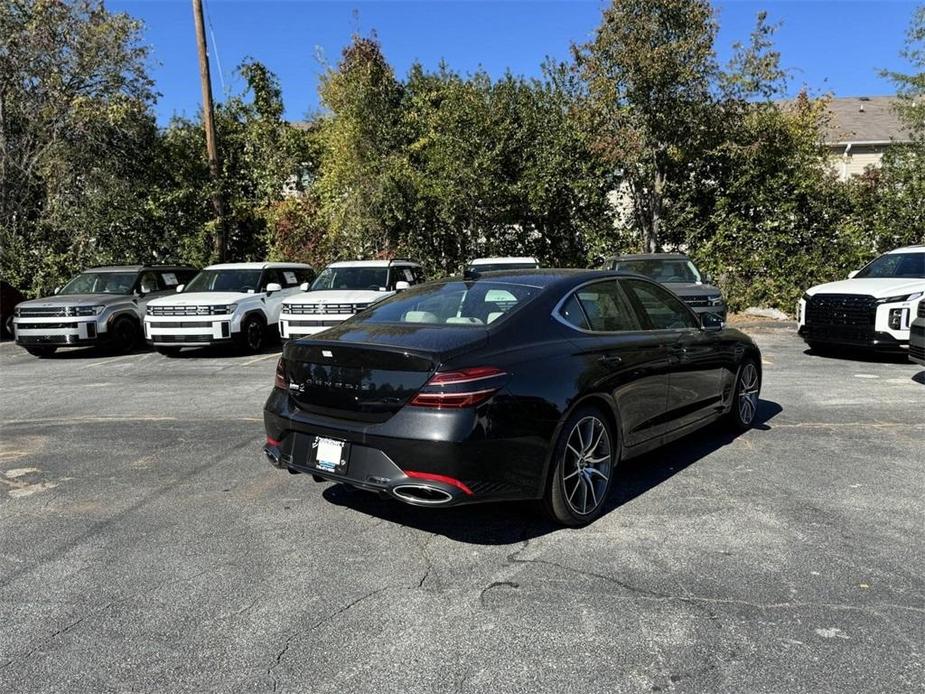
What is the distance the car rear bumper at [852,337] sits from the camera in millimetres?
9633

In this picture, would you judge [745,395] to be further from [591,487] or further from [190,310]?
[190,310]

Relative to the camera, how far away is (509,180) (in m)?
18.6

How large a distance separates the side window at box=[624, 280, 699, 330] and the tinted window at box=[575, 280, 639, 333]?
0.21m

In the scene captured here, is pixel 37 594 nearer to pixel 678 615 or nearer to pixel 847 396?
pixel 678 615

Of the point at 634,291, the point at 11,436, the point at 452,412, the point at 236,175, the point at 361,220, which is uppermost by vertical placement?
the point at 236,175

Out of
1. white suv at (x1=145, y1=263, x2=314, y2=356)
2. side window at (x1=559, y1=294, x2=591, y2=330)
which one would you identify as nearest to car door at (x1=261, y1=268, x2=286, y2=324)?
white suv at (x1=145, y1=263, x2=314, y2=356)

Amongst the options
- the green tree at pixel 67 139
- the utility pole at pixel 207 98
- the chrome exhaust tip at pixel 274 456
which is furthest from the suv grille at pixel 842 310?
the green tree at pixel 67 139

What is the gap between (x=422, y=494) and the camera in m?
3.65

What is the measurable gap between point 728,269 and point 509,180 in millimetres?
5992

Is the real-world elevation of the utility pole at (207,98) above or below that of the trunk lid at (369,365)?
above

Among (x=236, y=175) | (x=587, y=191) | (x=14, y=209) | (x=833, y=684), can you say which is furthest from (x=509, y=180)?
(x=833, y=684)

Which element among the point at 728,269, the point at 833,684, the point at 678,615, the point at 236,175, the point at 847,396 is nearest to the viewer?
the point at 833,684

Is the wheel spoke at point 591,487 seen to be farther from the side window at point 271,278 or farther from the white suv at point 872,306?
the side window at point 271,278

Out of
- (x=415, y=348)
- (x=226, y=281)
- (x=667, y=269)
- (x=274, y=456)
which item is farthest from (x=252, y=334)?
(x=415, y=348)
